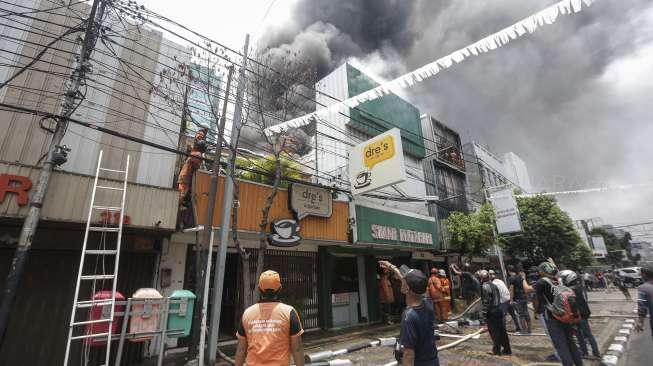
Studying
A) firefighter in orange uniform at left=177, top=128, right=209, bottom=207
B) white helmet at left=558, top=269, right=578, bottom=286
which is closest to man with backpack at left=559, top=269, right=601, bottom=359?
white helmet at left=558, top=269, right=578, bottom=286

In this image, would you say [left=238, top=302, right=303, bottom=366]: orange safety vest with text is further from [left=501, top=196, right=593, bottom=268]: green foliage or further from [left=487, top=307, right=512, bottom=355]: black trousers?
[left=501, top=196, right=593, bottom=268]: green foliage

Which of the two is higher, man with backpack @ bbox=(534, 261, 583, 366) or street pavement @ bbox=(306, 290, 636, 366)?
man with backpack @ bbox=(534, 261, 583, 366)

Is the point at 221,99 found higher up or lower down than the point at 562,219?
higher up

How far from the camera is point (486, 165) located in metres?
30.6

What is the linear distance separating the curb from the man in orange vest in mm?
7350

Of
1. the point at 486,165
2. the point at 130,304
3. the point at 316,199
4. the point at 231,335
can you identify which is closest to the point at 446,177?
Answer: the point at 486,165

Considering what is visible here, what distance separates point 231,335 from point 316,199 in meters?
5.33

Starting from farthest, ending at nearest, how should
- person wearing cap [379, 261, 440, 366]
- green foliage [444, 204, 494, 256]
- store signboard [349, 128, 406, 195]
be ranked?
1. green foliage [444, 204, 494, 256]
2. store signboard [349, 128, 406, 195]
3. person wearing cap [379, 261, 440, 366]

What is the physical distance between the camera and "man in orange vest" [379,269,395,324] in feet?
45.2

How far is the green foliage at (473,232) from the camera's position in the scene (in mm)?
18422

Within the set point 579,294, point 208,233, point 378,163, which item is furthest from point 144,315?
point 378,163

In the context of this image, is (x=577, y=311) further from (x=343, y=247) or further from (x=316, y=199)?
(x=343, y=247)

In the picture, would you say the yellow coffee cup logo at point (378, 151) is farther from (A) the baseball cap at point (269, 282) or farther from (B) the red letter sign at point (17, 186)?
(B) the red letter sign at point (17, 186)

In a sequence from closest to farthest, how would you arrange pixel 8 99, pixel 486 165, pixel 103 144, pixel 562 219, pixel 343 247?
pixel 8 99, pixel 103 144, pixel 343 247, pixel 562 219, pixel 486 165
